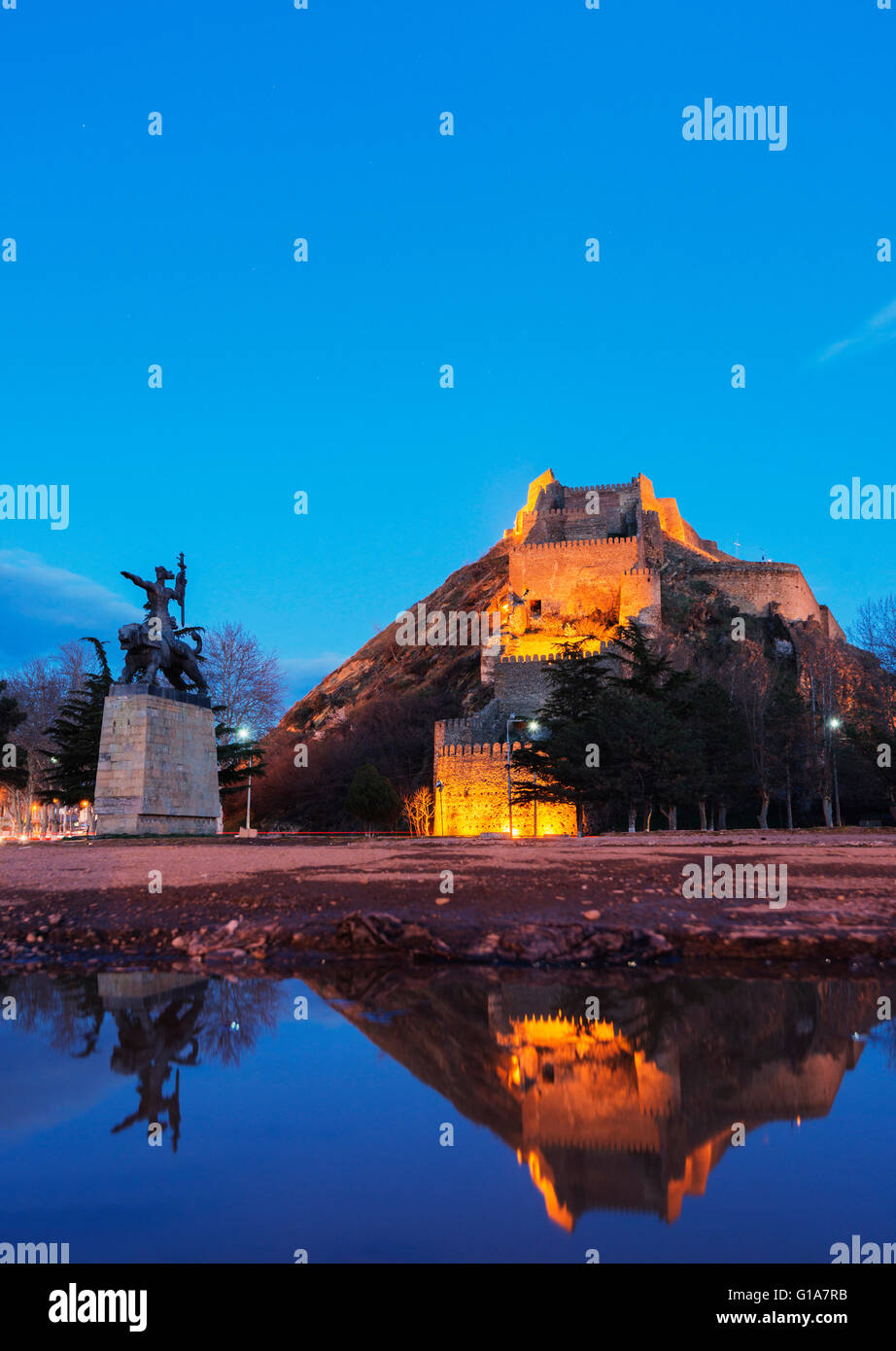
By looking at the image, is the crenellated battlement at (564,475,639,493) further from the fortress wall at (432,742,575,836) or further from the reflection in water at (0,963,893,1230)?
the reflection in water at (0,963,893,1230)

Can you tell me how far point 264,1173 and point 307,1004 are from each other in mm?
2808

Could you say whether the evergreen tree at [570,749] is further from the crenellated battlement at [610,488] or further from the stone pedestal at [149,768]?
the crenellated battlement at [610,488]

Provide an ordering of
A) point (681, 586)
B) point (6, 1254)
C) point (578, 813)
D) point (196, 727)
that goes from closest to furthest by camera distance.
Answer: point (6, 1254)
point (196, 727)
point (578, 813)
point (681, 586)

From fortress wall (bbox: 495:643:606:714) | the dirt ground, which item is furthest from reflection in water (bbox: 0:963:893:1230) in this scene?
fortress wall (bbox: 495:643:606:714)

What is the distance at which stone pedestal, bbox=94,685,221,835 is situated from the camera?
1992cm

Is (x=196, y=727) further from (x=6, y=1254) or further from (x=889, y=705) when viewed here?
(x=889, y=705)

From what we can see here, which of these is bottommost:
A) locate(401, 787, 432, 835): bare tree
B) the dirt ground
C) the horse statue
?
locate(401, 787, 432, 835): bare tree

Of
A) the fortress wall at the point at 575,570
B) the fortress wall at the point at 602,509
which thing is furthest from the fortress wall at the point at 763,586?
the fortress wall at the point at 602,509

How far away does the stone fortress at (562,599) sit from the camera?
41.3m

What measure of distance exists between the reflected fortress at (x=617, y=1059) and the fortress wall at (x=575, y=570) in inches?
2420

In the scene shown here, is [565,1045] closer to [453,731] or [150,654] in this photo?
[150,654]

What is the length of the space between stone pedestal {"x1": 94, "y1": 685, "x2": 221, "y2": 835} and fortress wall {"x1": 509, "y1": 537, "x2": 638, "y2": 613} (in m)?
48.6
